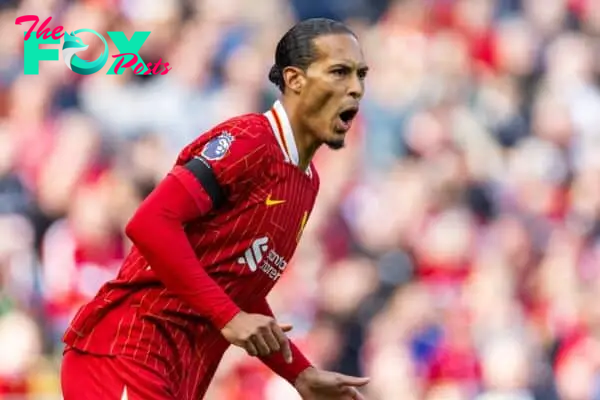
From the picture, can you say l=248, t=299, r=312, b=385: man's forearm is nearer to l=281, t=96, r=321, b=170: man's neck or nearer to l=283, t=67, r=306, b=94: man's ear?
l=281, t=96, r=321, b=170: man's neck

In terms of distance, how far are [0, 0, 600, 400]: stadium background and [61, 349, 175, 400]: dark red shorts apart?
12.5 ft

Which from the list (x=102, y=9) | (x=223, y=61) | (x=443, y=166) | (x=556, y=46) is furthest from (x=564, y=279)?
(x=102, y=9)

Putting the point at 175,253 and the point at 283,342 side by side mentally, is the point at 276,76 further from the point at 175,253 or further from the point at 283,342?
the point at 283,342

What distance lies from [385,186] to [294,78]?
192 inches

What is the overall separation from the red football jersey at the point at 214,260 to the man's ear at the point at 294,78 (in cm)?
18

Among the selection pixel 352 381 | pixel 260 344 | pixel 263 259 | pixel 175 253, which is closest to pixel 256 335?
pixel 260 344

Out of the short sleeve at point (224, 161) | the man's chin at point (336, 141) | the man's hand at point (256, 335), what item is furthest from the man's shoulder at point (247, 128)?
the man's hand at point (256, 335)

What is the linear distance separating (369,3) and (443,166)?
4.95 feet

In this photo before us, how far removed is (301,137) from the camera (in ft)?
16.5

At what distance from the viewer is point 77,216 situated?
29.4 ft

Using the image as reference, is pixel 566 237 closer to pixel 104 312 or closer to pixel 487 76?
pixel 487 76

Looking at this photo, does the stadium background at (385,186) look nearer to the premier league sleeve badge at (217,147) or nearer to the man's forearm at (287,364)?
the man's forearm at (287,364)

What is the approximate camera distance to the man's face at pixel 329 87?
505cm

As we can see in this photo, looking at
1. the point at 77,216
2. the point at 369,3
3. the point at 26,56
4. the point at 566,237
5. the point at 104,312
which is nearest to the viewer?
the point at 104,312
